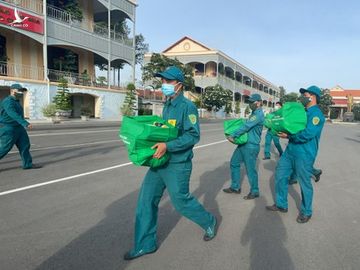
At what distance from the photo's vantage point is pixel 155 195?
3.37 m

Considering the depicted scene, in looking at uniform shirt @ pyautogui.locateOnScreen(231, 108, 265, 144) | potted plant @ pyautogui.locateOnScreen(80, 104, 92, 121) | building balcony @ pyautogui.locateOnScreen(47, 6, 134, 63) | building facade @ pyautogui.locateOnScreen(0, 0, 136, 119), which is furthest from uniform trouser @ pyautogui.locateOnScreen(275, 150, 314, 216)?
potted plant @ pyautogui.locateOnScreen(80, 104, 92, 121)

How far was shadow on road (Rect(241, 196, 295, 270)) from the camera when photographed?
10.7 ft

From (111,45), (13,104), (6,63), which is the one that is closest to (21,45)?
(6,63)

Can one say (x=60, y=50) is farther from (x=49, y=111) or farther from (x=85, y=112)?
(x=49, y=111)

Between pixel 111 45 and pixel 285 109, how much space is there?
92.7 ft

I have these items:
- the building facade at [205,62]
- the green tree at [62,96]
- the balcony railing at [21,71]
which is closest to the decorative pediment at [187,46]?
the building facade at [205,62]

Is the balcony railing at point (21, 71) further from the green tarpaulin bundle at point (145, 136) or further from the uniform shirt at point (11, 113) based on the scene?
the green tarpaulin bundle at point (145, 136)

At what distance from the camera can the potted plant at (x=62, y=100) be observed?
23.5 metres

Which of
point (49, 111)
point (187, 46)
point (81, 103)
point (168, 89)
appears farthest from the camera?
point (187, 46)

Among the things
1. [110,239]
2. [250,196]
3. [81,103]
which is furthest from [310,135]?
[81,103]

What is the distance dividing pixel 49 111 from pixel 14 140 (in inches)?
662

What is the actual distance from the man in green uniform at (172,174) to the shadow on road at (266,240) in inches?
31.9

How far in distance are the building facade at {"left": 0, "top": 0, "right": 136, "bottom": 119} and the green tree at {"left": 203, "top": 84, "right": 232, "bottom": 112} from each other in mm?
14768

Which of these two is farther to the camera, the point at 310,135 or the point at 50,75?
the point at 50,75
